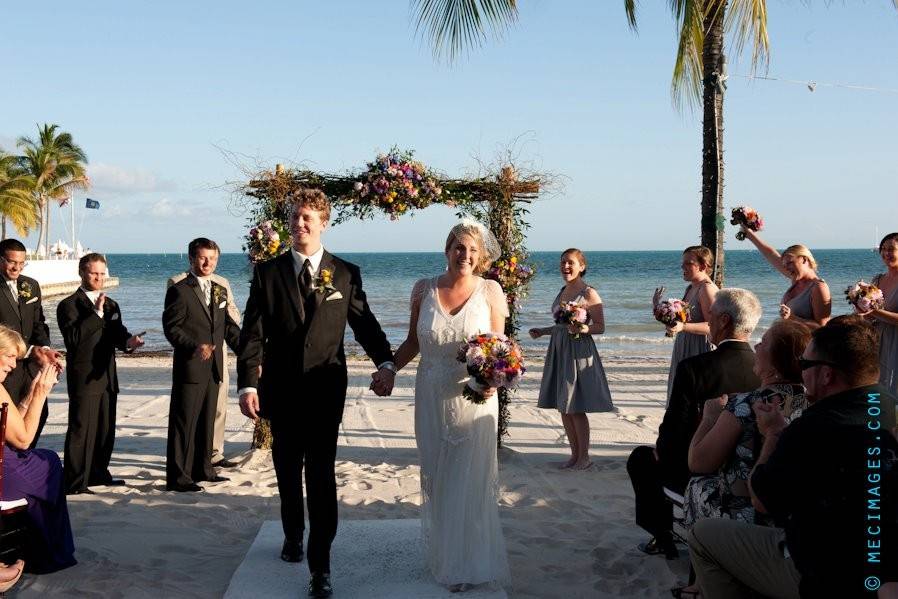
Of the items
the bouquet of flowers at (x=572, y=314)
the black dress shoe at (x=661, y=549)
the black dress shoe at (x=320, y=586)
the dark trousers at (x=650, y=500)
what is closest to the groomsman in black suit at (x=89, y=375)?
the black dress shoe at (x=320, y=586)

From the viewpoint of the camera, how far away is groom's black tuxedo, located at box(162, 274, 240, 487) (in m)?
7.08

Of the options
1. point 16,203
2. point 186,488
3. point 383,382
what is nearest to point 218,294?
point 186,488

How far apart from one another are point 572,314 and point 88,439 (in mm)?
4237

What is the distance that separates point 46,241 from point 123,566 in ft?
243

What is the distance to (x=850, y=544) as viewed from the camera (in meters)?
2.86

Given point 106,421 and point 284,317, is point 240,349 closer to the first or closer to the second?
point 284,317

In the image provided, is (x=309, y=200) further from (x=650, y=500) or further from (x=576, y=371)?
(x=576, y=371)

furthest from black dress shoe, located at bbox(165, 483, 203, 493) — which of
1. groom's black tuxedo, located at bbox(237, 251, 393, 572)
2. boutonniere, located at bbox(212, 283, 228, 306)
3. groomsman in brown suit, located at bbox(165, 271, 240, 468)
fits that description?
groom's black tuxedo, located at bbox(237, 251, 393, 572)

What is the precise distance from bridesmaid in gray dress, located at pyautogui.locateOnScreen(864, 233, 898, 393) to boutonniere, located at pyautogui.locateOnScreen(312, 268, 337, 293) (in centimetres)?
464

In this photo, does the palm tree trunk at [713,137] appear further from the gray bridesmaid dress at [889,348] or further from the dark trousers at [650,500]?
the dark trousers at [650,500]

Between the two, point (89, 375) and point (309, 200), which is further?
point (89, 375)

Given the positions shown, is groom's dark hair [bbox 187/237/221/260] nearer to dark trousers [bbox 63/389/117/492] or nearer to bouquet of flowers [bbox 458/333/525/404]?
dark trousers [bbox 63/389/117/492]

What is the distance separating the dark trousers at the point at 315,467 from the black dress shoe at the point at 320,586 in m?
0.03

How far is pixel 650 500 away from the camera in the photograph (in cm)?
527
